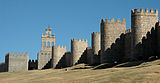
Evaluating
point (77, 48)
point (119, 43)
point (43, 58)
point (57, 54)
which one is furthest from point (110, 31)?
point (43, 58)

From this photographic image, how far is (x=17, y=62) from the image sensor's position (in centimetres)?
7369

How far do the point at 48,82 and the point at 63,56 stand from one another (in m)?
39.0

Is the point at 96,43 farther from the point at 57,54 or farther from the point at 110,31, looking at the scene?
the point at 57,54

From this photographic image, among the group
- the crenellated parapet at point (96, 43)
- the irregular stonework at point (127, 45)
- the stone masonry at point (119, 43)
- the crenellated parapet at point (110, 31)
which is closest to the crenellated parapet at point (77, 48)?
the stone masonry at point (119, 43)

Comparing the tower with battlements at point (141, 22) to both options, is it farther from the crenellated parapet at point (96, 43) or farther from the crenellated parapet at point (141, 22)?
the crenellated parapet at point (96, 43)

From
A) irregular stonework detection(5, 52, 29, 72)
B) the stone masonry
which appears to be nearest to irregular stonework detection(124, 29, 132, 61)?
the stone masonry

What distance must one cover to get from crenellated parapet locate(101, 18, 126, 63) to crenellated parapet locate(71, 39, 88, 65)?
12.7 meters

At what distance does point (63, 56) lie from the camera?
232 feet

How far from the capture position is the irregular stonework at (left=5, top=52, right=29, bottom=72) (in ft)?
239

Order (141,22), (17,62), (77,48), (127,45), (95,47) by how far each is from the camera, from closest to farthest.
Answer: (141,22) < (127,45) < (95,47) < (77,48) < (17,62)

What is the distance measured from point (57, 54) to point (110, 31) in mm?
21310

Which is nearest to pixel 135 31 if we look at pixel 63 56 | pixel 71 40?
pixel 71 40

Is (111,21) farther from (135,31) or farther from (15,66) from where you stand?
(15,66)

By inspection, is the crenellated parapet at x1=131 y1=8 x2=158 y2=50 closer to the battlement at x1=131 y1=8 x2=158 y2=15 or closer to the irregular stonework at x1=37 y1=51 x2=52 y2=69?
the battlement at x1=131 y1=8 x2=158 y2=15
